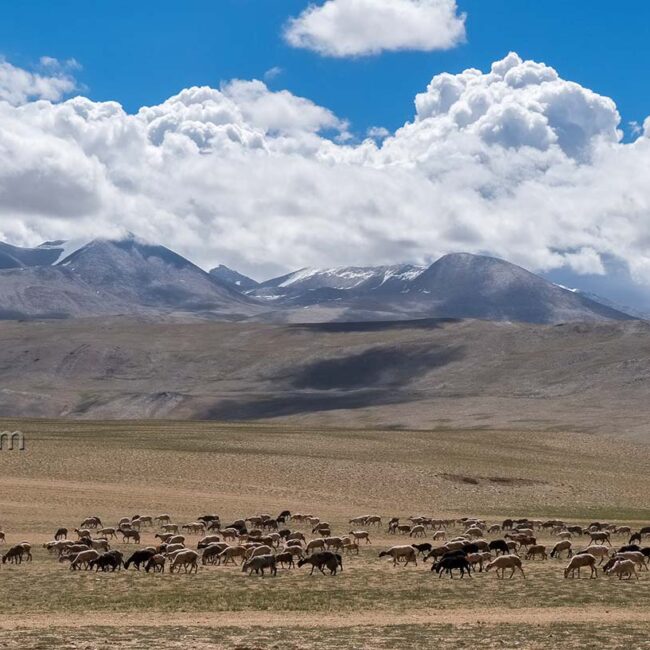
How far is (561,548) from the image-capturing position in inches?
1403

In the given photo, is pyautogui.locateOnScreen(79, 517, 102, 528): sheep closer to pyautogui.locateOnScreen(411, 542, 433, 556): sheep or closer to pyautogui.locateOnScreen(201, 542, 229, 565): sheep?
pyautogui.locateOnScreen(201, 542, 229, 565): sheep

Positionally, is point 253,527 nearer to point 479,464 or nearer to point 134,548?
point 134,548

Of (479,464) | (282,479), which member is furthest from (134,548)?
(479,464)

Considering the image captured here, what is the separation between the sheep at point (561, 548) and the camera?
35.2 metres

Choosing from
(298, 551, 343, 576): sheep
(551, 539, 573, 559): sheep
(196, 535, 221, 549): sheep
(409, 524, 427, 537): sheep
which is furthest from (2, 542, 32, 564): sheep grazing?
(551, 539, 573, 559): sheep

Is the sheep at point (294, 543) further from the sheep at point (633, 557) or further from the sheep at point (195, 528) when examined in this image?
the sheep at point (633, 557)

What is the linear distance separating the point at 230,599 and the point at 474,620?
6511 millimetres

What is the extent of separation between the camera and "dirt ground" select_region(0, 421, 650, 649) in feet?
68.2

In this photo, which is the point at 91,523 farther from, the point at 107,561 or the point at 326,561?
the point at 326,561

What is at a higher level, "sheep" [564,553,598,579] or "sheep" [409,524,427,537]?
"sheep" [564,553,598,579]

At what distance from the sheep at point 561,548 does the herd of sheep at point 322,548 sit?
36 millimetres

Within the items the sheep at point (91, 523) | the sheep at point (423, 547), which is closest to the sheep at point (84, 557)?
the sheep at point (91, 523)

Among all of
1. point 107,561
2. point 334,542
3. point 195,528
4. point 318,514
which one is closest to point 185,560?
point 107,561

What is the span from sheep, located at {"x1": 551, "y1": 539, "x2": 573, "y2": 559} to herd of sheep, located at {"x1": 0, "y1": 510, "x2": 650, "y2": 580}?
0.12ft
